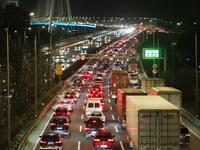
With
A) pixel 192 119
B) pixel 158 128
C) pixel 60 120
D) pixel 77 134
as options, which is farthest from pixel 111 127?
pixel 158 128

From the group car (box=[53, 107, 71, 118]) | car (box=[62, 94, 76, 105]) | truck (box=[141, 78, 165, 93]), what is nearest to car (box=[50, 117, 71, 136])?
car (box=[53, 107, 71, 118])

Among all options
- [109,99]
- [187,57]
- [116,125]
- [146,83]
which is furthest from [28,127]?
[187,57]

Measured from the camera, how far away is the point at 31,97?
163 feet

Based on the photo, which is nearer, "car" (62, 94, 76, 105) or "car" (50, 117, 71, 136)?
"car" (50, 117, 71, 136)

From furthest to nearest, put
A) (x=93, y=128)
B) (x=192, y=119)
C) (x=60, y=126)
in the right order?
1. (x=192, y=119)
2. (x=60, y=126)
3. (x=93, y=128)

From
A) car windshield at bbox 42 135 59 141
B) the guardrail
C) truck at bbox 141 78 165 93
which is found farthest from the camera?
truck at bbox 141 78 165 93

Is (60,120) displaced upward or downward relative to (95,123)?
upward

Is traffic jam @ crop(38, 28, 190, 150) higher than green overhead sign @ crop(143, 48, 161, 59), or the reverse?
green overhead sign @ crop(143, 48, 161, 59)

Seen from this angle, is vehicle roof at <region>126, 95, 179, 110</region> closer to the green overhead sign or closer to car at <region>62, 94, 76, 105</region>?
car at <region>62, 94, 76, 105</region>

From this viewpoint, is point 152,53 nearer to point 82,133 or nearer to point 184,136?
point 82,133

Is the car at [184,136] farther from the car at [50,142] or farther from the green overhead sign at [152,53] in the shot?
the green overhead sign at [152,53]

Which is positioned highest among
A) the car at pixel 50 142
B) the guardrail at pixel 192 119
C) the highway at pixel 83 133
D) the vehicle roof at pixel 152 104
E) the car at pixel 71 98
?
the vehicle roof at pixel 152 104

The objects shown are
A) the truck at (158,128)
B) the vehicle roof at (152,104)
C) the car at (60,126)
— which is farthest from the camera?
the car at (60,126)

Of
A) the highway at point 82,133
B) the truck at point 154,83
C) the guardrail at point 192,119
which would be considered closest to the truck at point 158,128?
the highway at point 82,133
